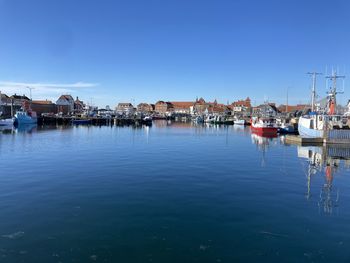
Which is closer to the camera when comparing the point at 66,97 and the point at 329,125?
the point at 329,125

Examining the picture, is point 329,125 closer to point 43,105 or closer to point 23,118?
point 23,118

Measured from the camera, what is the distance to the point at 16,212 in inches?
512

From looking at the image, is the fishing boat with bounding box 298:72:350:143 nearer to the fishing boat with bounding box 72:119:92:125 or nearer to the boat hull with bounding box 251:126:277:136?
the boat hull with bounding box 251:126:277:136

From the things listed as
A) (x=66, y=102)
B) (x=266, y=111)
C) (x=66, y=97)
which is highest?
(x=66, y=97)

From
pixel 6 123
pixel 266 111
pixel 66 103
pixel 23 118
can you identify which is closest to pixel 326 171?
pixel 6 123

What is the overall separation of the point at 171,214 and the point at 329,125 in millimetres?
42256

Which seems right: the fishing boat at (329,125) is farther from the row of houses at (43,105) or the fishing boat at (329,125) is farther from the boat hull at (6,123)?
the row of houses at (43,105)

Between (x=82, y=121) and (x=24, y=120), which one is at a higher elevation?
(x=24, y=120)

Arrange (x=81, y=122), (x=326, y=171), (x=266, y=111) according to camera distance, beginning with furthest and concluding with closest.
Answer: (x=266, y=111), (x=81, y=122), (x=326, y=171)

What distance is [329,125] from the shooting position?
47.5 metres

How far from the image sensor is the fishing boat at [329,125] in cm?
4494

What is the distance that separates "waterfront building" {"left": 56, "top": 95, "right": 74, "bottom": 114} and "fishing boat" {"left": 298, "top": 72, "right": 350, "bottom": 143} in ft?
467

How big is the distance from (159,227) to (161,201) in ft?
11.5

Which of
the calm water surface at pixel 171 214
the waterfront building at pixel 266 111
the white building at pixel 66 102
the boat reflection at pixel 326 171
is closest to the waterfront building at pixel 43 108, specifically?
the white building at pixel 66 102
